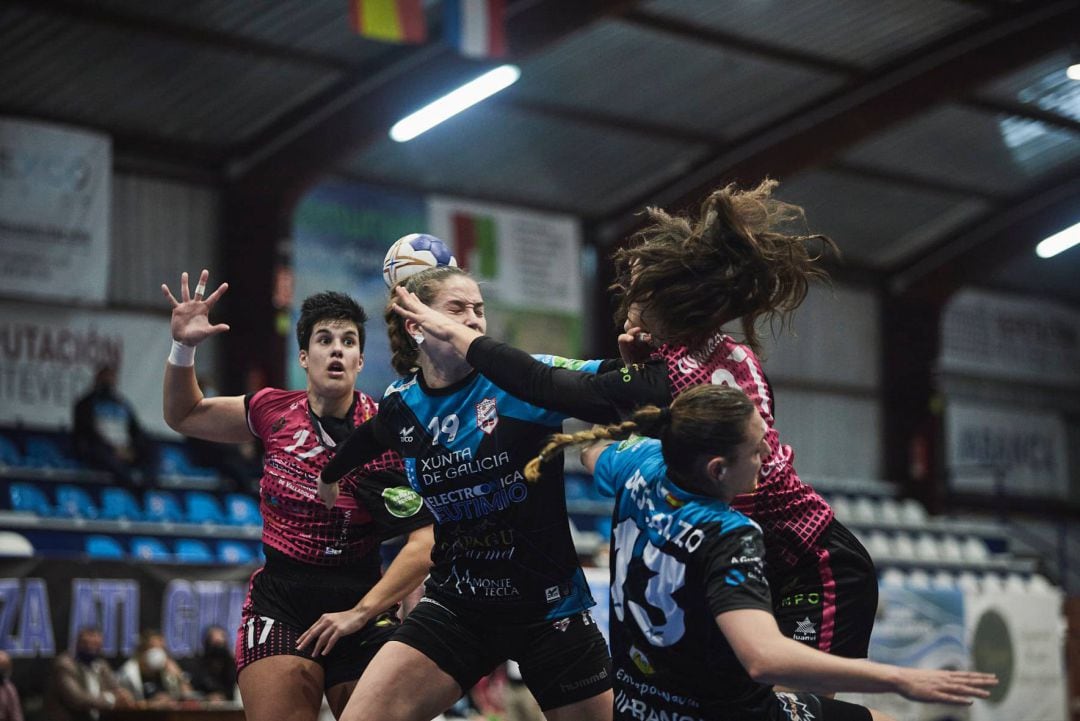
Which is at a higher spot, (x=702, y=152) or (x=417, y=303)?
(x=702, y=152)

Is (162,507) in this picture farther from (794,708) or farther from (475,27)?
(794,708)

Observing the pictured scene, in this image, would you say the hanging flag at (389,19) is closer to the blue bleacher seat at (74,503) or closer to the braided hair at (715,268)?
the blue bleacher seat at (74,503)

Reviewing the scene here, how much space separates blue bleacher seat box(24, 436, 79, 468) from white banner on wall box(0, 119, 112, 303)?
1686 mm

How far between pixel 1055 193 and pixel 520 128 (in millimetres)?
10312

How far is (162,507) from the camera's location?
14.6 m

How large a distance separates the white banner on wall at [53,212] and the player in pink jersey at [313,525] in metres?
11.2

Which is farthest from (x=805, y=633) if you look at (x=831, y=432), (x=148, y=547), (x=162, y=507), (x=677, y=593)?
(x=831, y=432)

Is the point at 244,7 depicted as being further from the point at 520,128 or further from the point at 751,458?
the point at 751,458

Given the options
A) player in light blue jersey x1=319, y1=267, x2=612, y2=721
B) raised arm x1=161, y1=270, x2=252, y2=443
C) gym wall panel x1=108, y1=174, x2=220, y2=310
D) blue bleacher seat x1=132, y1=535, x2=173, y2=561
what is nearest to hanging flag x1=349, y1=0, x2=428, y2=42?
blue bleacher seat x1=132, y1=535, x2=173, y2=561

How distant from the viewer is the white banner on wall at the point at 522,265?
19.7 m

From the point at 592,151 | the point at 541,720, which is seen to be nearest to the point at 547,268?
the point at 592,151

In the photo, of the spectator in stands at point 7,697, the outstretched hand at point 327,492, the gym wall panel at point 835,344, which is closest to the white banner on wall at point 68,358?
the spectator in stands at point 7,697

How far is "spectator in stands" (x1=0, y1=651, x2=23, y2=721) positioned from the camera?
27.9 feet

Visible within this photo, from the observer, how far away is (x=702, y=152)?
843 inches
